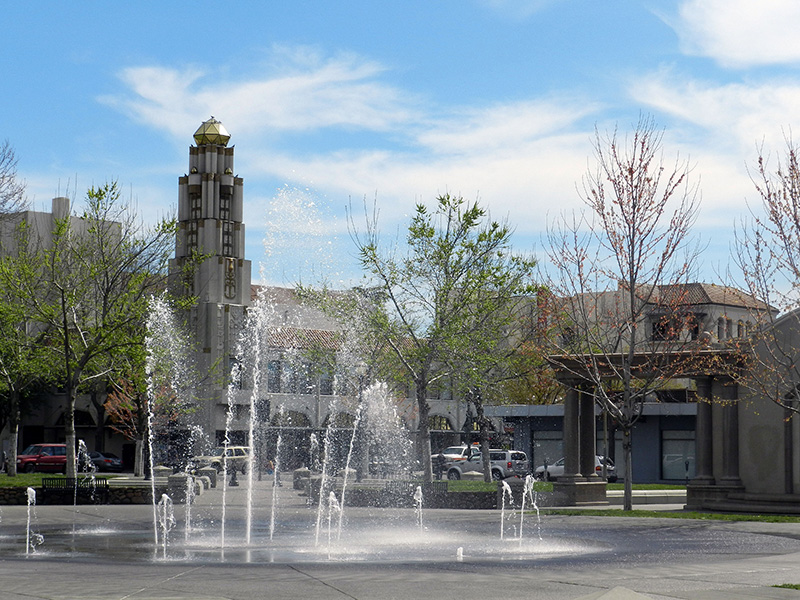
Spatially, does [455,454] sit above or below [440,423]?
below

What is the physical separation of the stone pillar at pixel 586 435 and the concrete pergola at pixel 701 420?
0.10 m

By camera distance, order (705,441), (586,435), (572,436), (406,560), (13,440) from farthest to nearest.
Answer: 1. (13,440)
2. (586,435)
3. (572,436)
4. (705,441)
5. (406,560)

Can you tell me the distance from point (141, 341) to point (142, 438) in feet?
58.6

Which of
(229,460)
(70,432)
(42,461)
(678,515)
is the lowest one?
(42,461)

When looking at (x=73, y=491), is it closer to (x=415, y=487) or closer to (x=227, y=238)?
(x=415, y=487)

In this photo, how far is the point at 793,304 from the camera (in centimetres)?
2494

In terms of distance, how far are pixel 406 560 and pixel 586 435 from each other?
15.8 m

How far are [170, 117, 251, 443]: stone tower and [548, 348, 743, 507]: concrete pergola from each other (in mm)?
46569

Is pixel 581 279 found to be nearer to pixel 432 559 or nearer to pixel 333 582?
pixel 432 559

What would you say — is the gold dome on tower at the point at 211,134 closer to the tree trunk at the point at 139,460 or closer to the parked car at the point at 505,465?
the tree trunk at the point at 139,460

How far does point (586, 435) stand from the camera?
1152 inches

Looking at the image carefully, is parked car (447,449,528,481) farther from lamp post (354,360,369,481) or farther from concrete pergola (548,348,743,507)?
concrete pergola (548,348,743,507)

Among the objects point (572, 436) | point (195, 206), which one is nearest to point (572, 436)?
point (572, 436)

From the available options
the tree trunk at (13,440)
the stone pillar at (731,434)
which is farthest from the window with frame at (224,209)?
the stone pillar at (731,434)
